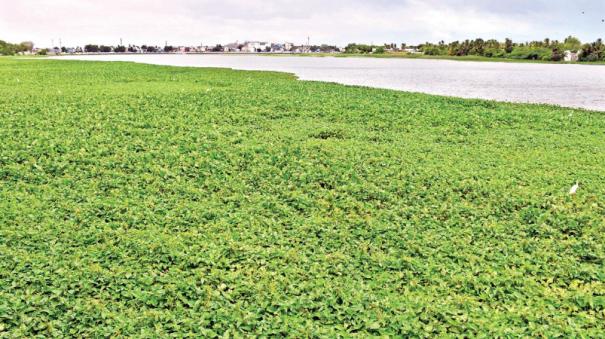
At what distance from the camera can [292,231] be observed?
25.9 ft

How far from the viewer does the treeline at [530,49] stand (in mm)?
120700

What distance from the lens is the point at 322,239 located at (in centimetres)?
770

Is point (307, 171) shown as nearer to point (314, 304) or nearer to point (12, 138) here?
point (314, 304)

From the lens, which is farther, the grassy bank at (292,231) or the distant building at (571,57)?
the distant building at (571,57)

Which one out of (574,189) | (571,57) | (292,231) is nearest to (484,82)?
(574,189)

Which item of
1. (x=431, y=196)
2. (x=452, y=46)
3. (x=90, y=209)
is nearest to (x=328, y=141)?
(x=431, y=196)

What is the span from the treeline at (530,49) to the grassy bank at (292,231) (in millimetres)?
124662

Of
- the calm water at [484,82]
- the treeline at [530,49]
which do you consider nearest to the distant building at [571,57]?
the treeline at [530,49]

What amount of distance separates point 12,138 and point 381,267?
9880 millimetres

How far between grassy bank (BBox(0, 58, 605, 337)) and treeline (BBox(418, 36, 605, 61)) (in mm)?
124662

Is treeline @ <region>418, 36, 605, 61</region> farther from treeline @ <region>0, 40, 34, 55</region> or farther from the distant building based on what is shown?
treeline @ <region>0, 40, 34, 55</region>

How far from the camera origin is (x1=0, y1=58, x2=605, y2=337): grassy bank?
225 inches

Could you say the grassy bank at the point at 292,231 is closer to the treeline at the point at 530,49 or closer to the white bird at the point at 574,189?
the white bird at the point at 574,189

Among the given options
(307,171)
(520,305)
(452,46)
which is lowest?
(520,305)
